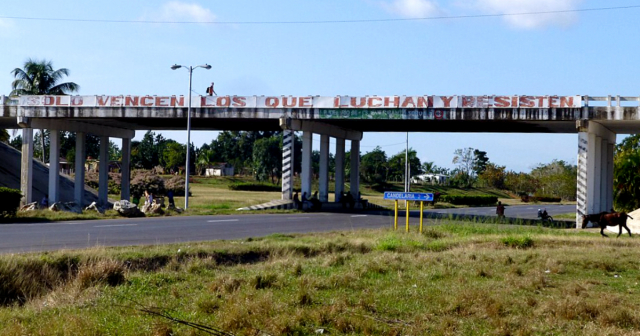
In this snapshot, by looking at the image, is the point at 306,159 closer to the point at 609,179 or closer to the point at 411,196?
the point at 609,179

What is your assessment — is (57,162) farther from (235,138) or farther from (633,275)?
(235,138)

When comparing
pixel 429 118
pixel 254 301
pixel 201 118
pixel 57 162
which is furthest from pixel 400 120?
pixel 254 301

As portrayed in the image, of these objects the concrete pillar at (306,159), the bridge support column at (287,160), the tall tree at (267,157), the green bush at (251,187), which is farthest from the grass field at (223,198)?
the concrete pillar at (306,159)

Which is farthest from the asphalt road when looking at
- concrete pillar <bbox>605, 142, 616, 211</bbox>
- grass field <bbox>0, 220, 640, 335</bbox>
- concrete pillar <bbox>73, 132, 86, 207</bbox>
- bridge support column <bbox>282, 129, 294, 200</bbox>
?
concrete pillar <bbox>605, 142, 616, 211</bbox>

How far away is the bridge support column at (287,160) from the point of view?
133ft

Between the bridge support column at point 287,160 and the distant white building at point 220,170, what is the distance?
6987 centimetres

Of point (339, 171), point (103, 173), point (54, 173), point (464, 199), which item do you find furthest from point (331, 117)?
Answer: point (464, 199)

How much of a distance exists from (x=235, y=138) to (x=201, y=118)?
7392cm

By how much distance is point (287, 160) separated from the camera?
41.2 metres

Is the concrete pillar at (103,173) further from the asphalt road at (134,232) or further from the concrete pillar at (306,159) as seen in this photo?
the asphalt road at (134,232)

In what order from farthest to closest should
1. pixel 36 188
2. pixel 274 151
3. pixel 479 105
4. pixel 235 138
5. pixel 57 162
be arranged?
1. pixel 235 138
2. pixel 274 151
3. pixel 36 188
4. pixel 57 162
5. pixel 479 105

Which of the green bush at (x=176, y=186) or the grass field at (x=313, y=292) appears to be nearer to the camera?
the grass field at (x=313, y=292)

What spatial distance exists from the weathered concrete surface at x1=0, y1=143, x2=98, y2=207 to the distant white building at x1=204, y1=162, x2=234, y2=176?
A: 5573cm

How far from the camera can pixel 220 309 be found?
9734 mm
